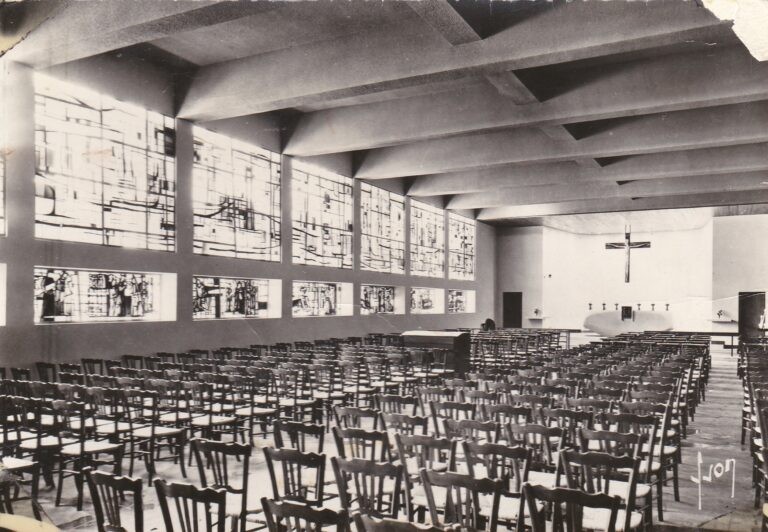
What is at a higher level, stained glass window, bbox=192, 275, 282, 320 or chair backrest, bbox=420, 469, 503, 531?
stained glass window, bbox=192, 275, 282, 320

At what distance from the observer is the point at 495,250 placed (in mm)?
29859

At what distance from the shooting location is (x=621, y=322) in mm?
29062

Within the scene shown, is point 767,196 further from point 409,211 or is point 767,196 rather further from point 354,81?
point 354,81

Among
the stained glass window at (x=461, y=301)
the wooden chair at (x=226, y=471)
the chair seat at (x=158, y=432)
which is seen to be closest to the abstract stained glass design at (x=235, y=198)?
the chair seat at (x=158, y=432)

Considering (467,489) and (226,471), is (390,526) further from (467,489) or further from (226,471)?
(226,471)

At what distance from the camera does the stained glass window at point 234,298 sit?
13539mm

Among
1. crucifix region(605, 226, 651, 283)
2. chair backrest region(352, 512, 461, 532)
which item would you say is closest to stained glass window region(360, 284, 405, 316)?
crucifix region(605, 226, 651, 283)

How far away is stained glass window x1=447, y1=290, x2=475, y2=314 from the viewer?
1014 inches

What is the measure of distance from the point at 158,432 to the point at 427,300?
1822cm

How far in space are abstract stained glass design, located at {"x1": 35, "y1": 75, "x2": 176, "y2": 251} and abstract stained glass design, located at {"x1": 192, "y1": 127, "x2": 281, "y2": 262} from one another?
88 cm

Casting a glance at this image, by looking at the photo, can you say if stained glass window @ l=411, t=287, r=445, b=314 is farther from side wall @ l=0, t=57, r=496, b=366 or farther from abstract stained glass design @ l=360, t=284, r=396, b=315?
side wall @ l=0, t=57, r=496, b=366

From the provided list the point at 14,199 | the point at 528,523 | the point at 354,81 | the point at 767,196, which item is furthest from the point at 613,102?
the point at 767,196

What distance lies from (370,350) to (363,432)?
7727 millimetres

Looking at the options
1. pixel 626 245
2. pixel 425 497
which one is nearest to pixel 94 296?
pixel 425 497
